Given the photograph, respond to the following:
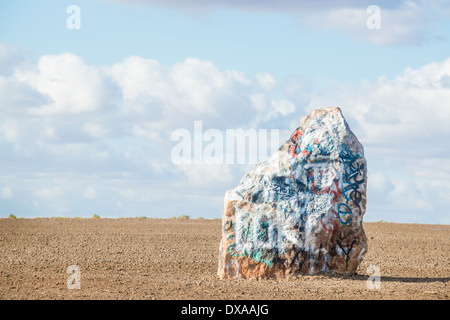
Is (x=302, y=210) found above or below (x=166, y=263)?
above

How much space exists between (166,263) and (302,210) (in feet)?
17.7

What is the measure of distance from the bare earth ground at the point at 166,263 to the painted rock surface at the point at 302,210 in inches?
20.5

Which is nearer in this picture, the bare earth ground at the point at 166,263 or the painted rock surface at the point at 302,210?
the bare earth ground at the point at 166,263

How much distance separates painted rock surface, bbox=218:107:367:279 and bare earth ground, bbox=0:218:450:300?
1.70 feet

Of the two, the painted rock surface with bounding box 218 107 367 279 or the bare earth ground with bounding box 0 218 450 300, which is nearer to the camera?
the bare earth ground with bounding box 0 218 450 300

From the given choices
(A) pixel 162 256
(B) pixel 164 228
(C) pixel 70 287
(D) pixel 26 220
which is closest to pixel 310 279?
(C) pixel 70 287

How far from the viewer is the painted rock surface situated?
51.8 ft

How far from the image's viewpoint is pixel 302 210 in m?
15.9

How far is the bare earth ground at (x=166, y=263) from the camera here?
1420cm

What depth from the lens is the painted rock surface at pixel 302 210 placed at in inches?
621

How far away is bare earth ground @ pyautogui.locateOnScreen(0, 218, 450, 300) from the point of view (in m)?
14.2

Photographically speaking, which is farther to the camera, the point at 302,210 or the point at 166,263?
the point at 166,263

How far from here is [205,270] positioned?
60.4 ft

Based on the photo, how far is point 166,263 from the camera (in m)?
19.6
